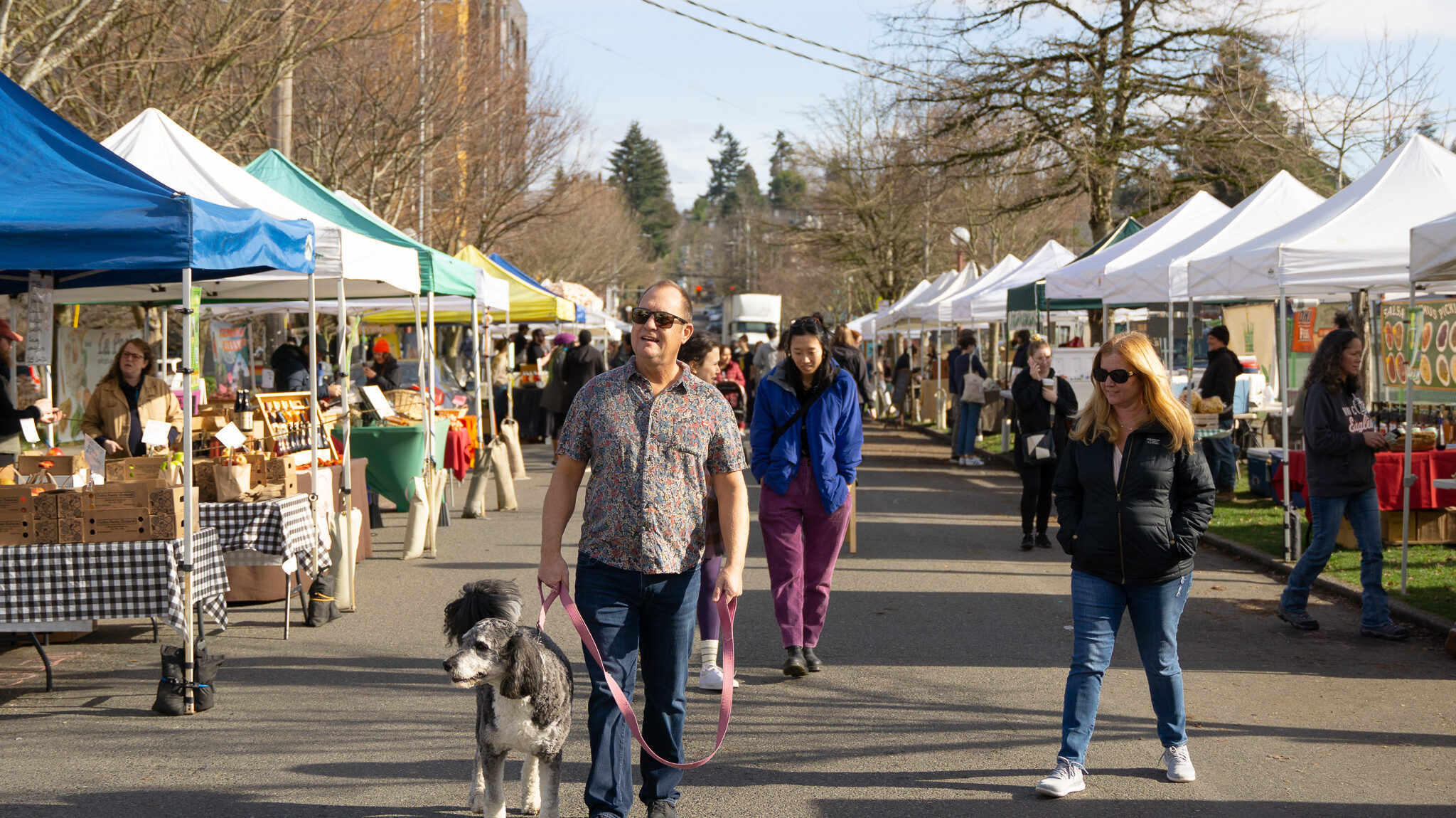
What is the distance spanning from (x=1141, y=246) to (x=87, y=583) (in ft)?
42.2

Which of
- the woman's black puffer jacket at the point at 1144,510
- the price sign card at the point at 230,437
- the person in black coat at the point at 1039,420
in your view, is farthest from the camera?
the person in black coat at the point at 1039,420

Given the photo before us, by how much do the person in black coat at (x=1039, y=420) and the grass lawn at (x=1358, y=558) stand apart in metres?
1.45

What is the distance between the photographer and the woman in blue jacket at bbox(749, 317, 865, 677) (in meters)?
6.55

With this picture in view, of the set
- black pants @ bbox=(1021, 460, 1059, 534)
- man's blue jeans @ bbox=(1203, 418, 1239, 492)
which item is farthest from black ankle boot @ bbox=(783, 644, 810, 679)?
man's blue jeans @ bbox=(1203, 418, 1239, 492)

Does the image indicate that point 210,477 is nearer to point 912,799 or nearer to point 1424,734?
point 912,799

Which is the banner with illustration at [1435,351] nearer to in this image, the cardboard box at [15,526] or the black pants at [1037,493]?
the black pants at [1037,493]

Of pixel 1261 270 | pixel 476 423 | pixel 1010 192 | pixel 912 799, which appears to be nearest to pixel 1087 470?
pixel 912 799

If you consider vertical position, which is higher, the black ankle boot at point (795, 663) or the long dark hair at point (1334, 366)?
the long dark hair at point (1334, 366)

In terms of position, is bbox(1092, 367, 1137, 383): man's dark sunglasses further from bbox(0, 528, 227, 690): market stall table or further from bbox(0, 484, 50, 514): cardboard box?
bbox(0, 484, 50, 514): cardboard box

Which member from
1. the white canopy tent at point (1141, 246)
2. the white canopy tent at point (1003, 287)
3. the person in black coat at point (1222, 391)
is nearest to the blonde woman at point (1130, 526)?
the person in black coat at point (1222, 391)

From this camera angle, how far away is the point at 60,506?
246 inches

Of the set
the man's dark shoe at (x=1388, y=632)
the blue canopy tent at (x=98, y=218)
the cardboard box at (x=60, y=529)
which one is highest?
the blue canopy tent at (x=98, y=218)

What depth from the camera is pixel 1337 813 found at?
4.76m

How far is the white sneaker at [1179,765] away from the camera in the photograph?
16.6 feet
